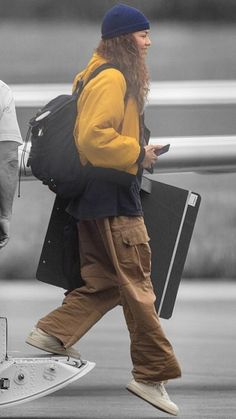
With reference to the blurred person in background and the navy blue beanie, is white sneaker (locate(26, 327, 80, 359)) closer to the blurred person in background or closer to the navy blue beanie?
the blurred person in background

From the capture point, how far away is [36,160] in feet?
17.4

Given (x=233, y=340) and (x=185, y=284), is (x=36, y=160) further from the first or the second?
(x=185, y=284)

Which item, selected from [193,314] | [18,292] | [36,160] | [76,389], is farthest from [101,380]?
[18,292]

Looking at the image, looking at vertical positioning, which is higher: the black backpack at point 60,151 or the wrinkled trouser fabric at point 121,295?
the black backpack at point 60,151

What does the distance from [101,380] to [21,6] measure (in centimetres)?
293

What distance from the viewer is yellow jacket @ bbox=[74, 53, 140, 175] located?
5145 millimetres

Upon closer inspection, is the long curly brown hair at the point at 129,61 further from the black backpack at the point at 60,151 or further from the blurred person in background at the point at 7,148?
the blurred person in background at the point at 7,148

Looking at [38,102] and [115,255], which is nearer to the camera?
[115,255]

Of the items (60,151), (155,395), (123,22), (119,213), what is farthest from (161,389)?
(123,22)

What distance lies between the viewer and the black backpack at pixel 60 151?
527 centimetres

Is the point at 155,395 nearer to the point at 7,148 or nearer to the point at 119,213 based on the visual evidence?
the point at 119,213

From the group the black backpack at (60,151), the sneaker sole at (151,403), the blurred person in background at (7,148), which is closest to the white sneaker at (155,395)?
the sneaker sole at (151,403)

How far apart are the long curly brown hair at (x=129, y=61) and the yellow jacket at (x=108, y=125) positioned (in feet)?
0.11

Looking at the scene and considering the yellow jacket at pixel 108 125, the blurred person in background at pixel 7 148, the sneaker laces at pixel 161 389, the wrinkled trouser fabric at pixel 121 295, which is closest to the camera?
the blurred person in background at pixel 7 148
